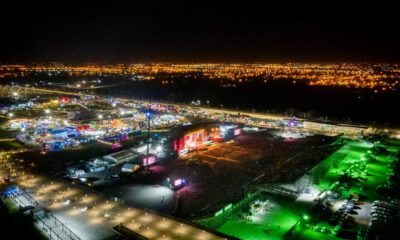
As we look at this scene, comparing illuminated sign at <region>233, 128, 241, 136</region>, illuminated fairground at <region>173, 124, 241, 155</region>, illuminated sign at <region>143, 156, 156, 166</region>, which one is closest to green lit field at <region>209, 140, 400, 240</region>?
illuminated sign at <region>143, 156, 156, 166</region>

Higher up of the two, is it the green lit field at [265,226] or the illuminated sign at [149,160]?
the illuminated sign at [149,160]

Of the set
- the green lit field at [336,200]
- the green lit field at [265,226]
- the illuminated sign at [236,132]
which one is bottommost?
the green lit field at [265,226]

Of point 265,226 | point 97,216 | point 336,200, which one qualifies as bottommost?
point 265,226

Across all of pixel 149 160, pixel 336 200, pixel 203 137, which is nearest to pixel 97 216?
pixel 149 160

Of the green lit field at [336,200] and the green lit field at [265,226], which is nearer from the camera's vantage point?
the green lit field at [265,226]

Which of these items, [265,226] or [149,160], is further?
[149,160]

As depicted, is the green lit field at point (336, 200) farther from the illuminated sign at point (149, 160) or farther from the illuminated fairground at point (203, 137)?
the illuminated fairground at point (203, 137)

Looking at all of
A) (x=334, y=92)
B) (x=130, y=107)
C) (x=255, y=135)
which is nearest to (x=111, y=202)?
(x=255, y=135)

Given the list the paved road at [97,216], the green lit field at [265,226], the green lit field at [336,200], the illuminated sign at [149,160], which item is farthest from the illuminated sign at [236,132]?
the paved road at [97,216]

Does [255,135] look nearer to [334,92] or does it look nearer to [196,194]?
[196,194]

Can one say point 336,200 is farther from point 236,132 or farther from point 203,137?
point 236,132

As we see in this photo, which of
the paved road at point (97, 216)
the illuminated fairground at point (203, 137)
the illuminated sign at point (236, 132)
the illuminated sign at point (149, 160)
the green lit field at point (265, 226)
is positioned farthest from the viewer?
the illuminated sign at point (236, 132)

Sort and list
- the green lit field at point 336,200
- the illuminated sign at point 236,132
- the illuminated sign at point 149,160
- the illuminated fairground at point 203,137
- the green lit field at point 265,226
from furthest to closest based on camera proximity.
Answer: the illuminated sign at point 236,132
the illuminated fairground at point 203,137
the illuminated sign at point 149,160
the green lit field at point 336,200
the green lit field at point 265,226
